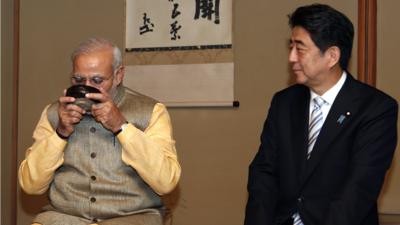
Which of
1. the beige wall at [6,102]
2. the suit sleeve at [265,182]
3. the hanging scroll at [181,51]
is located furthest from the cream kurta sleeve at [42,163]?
the beige wall at [6,102]

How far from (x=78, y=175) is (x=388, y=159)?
133cm

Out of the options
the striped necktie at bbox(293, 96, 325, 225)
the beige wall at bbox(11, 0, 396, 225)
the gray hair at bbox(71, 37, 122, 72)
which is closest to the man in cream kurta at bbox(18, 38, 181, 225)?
the gray hair at bbox(71, 37, 122, 72)

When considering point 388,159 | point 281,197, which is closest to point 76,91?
point 281,197

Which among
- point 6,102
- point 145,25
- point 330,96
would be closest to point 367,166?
point 330,96

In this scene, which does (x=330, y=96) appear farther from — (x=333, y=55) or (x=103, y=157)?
(x=103, y=157)

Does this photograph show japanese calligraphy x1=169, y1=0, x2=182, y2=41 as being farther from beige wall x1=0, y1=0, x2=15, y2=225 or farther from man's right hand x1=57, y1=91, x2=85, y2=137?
man's right hand x1=57, y1=91, x2=85, y2=137

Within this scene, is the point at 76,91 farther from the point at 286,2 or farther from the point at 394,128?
the point at 286,2

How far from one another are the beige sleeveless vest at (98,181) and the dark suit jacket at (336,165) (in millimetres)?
555

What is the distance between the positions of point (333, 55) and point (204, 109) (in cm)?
152

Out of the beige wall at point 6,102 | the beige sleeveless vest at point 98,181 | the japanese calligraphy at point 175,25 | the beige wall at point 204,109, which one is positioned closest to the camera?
the beige sleeveless vest at point 98,181

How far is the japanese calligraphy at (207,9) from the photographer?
12.5ft

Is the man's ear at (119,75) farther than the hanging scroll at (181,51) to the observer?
No

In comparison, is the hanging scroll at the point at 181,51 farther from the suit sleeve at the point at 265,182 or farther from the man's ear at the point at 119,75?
the man's ear at the point at 119,75

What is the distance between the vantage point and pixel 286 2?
3711 mm
